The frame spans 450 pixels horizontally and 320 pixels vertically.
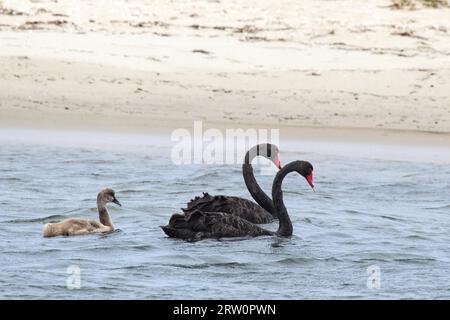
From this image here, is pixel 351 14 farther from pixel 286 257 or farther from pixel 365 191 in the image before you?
pixel 286 257

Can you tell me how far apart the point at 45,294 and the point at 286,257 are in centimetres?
233

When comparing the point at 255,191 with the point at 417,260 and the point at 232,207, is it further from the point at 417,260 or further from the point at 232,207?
the point at 417,260

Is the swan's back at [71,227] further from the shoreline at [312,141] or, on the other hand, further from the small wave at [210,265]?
the shoreline at [312,141]

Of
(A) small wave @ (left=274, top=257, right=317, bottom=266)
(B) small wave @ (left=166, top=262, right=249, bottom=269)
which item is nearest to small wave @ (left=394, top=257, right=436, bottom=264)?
(A) small wave @ (left=274, top=257, right=317, bottom=266)

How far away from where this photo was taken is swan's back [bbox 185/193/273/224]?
481 inches

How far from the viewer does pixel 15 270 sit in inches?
422

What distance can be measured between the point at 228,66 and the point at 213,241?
290 inches

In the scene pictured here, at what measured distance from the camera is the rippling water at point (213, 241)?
34.2 ft

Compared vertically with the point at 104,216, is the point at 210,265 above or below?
below

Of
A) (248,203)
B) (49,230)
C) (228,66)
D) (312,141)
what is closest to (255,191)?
(248,203)

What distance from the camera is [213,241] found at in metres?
→ 11.9

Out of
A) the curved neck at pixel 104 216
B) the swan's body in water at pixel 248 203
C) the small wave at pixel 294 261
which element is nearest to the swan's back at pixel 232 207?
the swan's body in water at pixel 248 203

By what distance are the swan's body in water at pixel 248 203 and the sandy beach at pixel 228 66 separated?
159 inches

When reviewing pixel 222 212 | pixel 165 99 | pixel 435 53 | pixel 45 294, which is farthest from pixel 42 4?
pixel 45 294
